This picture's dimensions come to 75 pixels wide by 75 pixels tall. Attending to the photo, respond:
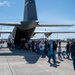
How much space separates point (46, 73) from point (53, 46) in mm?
4859

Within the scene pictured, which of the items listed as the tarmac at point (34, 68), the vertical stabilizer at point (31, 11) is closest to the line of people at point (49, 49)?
the tarmac at point (34, 68)

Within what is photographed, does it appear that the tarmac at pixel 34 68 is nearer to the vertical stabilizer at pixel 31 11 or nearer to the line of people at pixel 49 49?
the line of people at pixel 49 49

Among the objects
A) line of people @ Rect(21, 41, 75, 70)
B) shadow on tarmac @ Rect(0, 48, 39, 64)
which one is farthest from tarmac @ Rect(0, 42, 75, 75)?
line of people @ Rect(21, 41, 75, 70)

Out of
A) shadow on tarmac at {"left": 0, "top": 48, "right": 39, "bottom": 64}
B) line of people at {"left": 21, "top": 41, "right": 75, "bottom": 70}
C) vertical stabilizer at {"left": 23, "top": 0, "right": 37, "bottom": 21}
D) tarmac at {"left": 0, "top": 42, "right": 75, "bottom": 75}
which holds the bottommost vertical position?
tarmac at {"left": 0, "top": 42, "right": 75, "bottom": 75}

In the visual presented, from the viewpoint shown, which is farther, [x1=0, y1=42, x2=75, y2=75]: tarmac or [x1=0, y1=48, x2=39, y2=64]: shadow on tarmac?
[x1=0, y1=48, x2=39, y2=64]: shadow on tarmac

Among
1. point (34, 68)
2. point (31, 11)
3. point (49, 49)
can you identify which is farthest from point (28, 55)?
point (34, 68)

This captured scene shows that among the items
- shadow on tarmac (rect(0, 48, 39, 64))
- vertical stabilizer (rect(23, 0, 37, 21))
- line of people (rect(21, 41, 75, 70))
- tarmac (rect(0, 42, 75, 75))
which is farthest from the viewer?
vertical stabilizer (rect(23, 0, 37, 21))

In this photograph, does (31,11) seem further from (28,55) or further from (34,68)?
(34,68)

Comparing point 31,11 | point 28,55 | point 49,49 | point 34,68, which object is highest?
point 31,11

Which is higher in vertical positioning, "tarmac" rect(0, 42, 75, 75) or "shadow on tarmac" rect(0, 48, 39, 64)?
"shadow on tarmac" rect(0, 48, 39, 64)

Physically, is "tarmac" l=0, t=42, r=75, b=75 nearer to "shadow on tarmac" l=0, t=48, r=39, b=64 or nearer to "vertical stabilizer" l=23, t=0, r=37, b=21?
"shadow on tarmac" l=0, t=48, r=39, b=64

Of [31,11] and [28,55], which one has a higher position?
[31,11]

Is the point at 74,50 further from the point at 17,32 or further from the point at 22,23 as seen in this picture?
the point at 17,32

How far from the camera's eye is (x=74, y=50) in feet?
34.9
